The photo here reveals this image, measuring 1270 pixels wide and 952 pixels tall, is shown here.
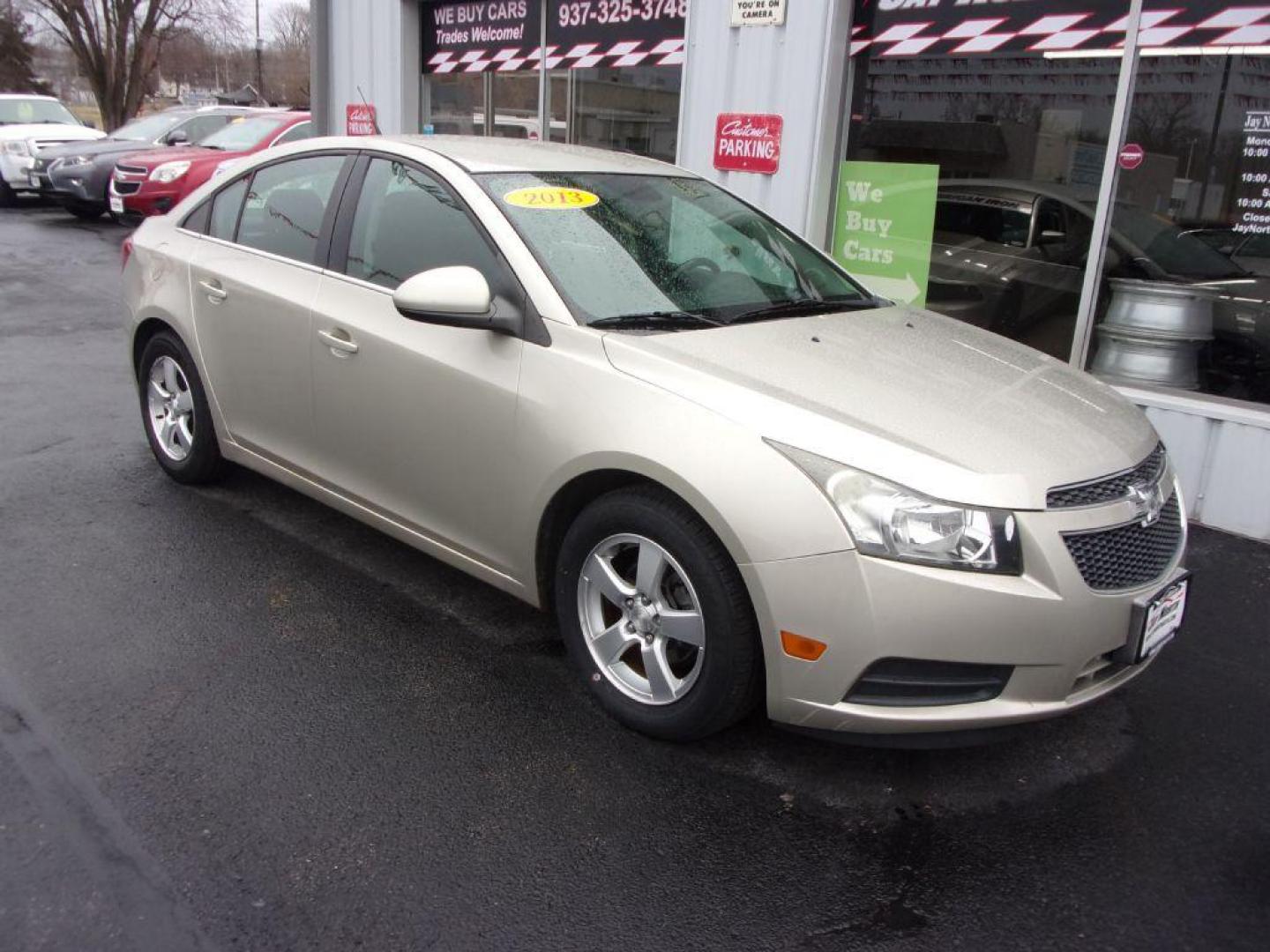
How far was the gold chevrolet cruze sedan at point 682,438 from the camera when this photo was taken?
8.72 ft

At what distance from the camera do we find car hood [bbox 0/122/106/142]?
17250mm

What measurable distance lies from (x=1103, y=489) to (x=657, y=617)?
1253 mm

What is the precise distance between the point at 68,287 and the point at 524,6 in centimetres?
529

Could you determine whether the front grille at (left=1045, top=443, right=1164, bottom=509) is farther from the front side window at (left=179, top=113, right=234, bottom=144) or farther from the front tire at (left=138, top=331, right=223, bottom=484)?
the front side window at (left=179, top=113, right=234, bottom=144)

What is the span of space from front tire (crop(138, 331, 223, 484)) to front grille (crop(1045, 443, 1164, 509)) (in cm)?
357

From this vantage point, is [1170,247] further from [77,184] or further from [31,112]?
[31,112]

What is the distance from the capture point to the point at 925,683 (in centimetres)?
269

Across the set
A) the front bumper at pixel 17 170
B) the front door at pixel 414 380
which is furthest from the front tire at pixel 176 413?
the front bumper at pixel 17 170

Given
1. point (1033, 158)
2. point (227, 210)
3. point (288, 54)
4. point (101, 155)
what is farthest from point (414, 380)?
point (288, 54)

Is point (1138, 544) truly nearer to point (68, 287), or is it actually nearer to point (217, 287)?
point (217, 287)

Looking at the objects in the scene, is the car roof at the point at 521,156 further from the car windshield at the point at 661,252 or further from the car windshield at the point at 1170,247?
the car windshield at the point at 1170,247

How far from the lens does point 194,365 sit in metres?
4.68

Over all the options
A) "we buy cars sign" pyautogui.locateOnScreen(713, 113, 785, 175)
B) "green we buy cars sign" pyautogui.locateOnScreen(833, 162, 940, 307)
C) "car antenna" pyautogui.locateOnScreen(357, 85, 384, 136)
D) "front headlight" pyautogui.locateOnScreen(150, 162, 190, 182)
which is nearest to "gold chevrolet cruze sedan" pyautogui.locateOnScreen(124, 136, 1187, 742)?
"green we buy cars sign" pyautogui.locateOnScreen(833, 162, 940, 307)

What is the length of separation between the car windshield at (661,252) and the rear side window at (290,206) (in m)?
0.89
